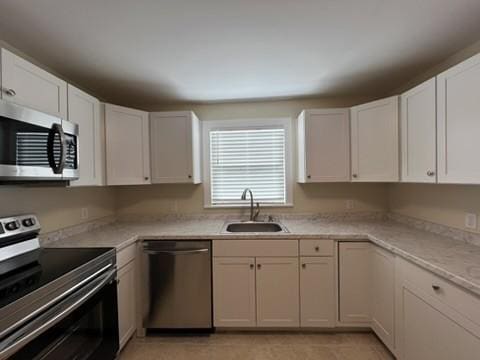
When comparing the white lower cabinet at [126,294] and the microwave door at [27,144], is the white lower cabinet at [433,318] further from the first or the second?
the microwave door at [27,144]

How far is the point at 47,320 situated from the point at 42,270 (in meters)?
0.32

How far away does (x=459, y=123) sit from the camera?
1405 millimetres

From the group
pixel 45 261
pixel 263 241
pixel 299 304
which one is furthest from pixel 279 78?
pixel 45 261

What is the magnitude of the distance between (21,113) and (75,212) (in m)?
1.22

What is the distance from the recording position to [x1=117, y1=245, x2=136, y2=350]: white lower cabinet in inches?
70.8

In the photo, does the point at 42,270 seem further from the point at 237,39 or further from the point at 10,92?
A: the point at 237,39

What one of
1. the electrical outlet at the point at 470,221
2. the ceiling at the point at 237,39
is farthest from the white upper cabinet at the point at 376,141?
the electrical outlet at the point at 470,221

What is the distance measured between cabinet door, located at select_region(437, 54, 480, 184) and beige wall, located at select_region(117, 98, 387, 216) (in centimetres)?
115

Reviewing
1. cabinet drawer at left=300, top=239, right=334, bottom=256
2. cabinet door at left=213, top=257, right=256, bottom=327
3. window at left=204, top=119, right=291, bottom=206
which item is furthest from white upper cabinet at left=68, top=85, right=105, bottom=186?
cabinet drawer at left=300, top=239, right=334, bottom=256

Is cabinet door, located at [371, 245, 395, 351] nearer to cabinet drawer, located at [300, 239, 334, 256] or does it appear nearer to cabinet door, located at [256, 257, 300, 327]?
cabinet drawer, located at [300, 239, 334, 256]

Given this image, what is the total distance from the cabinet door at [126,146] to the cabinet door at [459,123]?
249cm

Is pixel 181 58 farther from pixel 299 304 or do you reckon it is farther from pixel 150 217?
pixel 299 304

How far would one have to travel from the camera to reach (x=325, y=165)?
2.43 meters

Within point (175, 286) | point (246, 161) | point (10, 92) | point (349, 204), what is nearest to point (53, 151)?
point (10, 92)
